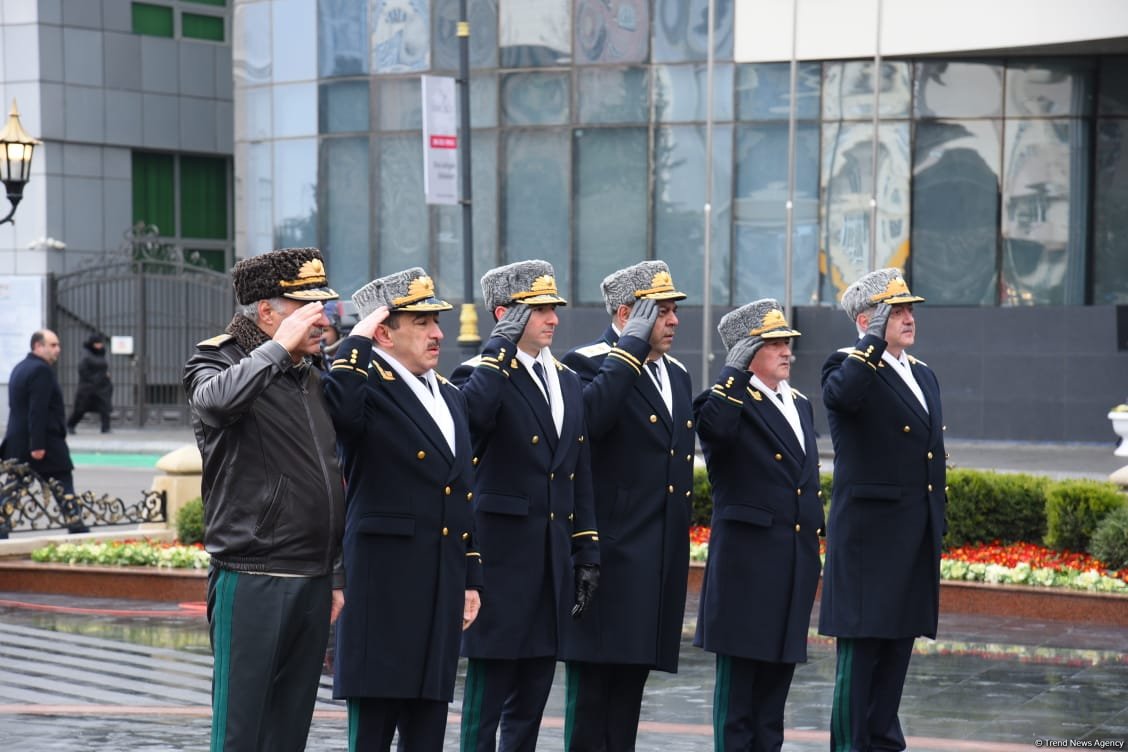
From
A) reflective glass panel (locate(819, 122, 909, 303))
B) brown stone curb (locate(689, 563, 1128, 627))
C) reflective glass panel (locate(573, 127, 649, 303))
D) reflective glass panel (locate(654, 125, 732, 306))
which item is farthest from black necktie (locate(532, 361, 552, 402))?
reflective glass panel (locate(573, 127, 649, 303))

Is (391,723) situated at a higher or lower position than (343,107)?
lower

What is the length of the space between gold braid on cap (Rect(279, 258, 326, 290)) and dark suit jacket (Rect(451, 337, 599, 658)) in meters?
1.23

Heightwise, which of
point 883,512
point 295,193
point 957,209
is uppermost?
point 295,193

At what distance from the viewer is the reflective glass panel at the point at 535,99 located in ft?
102

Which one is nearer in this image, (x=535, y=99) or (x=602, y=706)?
(x=602, y=706)

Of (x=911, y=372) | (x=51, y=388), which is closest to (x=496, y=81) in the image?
(x=51, y=388)

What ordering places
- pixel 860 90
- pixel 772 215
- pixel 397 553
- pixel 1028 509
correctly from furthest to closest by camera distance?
1. pixel 772 215
2. pixel 860 90
3. pixel 1028 509
4. pixel 397 553

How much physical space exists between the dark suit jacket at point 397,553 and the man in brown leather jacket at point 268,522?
0.51 meters

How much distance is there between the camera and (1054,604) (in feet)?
38.9

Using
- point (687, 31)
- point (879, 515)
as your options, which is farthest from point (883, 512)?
point (687, 31)

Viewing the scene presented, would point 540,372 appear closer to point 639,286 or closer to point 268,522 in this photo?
point 639,286

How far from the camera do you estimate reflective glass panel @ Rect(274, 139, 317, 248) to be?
33594 millimetres

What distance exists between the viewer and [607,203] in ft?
101

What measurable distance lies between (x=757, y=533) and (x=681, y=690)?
7.21 feet
